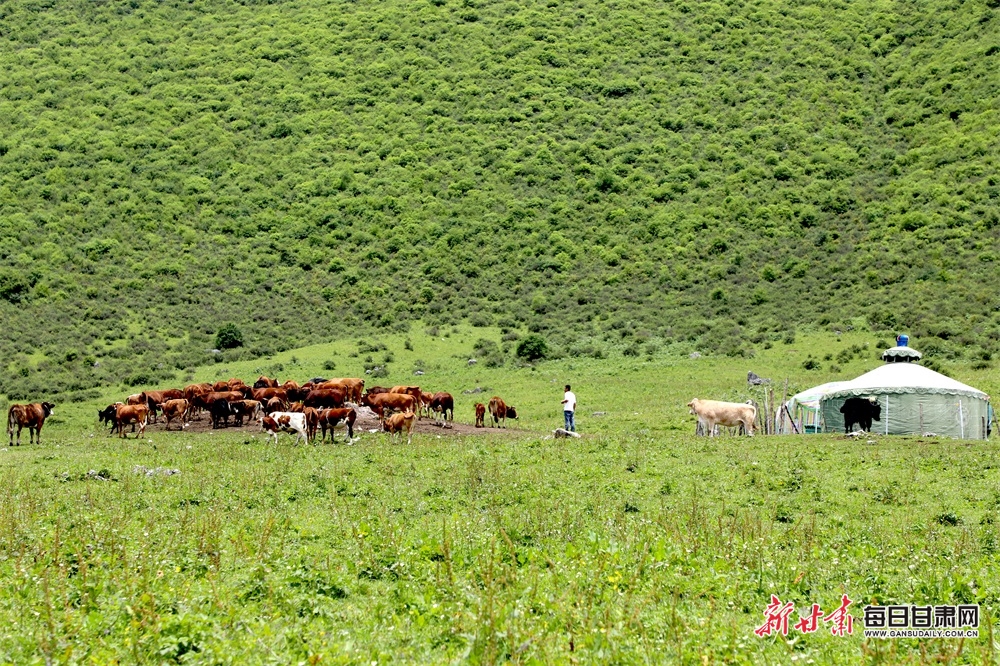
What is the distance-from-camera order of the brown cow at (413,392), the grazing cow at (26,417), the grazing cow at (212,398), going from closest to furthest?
the grazing cow at (26,417)
the grazing cow at (212,398)
the brown cow at (413,392)

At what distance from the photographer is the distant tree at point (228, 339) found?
52688 millimetres

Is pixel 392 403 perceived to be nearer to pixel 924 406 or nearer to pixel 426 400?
pixel 426 400

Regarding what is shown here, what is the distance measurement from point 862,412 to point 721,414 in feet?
12.6

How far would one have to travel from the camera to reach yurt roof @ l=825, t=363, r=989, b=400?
27.8 m

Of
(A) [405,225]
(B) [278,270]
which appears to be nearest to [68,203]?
A: (B) [278,270]

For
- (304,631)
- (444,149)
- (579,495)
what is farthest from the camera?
(444,149)

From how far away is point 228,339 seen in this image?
52719mm

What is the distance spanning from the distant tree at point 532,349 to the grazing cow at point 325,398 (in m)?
18.7

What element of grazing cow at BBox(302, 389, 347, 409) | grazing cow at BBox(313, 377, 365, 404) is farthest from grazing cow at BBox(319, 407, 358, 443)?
grazing cow at BBox(313, 377, 365, 404)

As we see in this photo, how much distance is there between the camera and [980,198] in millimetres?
60344

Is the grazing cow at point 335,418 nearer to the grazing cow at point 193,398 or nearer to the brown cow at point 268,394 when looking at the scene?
the brown cow at point 268,394

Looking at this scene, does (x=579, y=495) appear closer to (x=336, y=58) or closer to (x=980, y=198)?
(x=980, y=198)

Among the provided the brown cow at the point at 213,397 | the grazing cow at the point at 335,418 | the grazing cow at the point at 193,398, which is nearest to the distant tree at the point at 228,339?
the grazing cow at the point at 193,398

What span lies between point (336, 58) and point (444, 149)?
18138 mm
